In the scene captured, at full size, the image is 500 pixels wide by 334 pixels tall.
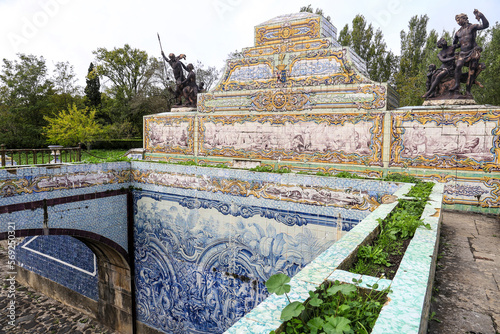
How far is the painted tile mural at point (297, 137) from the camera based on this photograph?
7.70 m

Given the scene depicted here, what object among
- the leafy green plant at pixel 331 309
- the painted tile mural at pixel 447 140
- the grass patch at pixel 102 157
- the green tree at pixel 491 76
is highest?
the green tree at pixel 491 76

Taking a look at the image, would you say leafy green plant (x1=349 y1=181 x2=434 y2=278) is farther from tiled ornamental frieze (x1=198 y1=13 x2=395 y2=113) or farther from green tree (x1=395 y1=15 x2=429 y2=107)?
green tree (x1=395 y1=15 x2=429 y2=107)

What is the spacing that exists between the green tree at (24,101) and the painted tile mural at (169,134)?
14.8 metres

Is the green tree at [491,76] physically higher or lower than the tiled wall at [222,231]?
higher

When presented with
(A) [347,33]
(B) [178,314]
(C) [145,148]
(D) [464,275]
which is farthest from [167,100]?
(D) [464,275]

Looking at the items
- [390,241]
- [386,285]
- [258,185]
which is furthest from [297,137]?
[386,285]

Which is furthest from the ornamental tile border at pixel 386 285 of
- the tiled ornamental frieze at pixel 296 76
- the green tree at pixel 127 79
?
the green tree at pixel 127 79

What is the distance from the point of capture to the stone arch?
294 inches

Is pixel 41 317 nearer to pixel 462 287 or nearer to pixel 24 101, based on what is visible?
pixel 462 287

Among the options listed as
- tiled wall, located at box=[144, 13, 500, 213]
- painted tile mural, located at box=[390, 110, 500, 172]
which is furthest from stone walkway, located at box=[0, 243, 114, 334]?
painted tile mural, located at box=[390, 110, 500, 172]

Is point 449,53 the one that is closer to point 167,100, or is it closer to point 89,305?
point 89,305

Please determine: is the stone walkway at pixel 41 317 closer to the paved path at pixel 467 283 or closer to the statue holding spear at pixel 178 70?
the statue holding spear at pixel 178 70

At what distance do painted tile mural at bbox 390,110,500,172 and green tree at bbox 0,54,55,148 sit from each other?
22644mm

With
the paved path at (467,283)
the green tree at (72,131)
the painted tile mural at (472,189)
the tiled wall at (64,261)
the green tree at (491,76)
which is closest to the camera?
the paved path at (467,283)
